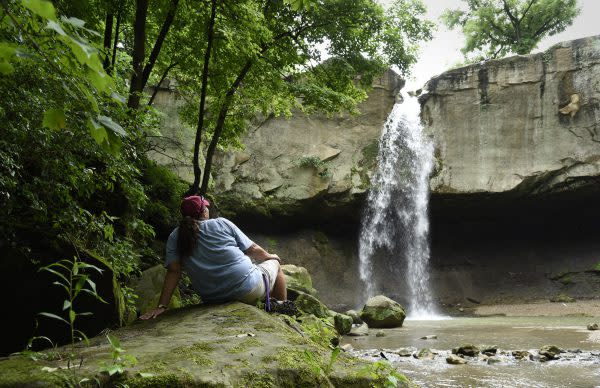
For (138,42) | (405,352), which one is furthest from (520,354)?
(138,42)

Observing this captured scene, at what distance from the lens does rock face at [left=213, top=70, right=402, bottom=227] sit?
58.1 feet

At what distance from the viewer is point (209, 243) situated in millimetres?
3564

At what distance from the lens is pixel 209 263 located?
3566mm

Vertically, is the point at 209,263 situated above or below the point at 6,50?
below

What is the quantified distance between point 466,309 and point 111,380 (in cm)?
1689

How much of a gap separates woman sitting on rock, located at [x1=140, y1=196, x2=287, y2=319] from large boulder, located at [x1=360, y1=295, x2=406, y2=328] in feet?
24.6

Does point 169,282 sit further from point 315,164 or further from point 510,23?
point 510,23

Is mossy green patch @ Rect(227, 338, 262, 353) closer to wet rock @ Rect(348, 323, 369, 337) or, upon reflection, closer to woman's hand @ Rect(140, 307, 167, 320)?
woman's hand @ Rect(140, 307, 167, 320)

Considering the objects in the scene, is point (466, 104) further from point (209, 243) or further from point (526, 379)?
point (209, 243)

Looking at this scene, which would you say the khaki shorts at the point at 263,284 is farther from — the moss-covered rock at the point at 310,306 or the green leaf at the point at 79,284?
the moss-covered rock at the point at 310,306

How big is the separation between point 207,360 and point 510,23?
96.2 feet

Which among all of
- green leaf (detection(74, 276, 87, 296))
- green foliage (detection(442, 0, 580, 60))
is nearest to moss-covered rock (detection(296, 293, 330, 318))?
green leaf (detection(74, 276, 87, 296))

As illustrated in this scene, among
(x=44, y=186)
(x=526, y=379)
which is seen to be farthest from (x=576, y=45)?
(x=44, y=186)

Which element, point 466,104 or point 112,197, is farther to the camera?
point 466,104
